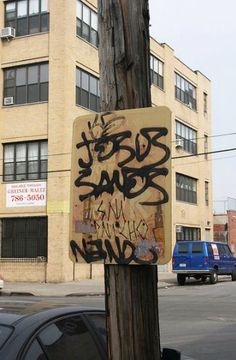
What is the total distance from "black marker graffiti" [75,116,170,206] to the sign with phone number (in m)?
26.1

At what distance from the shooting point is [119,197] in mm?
2941

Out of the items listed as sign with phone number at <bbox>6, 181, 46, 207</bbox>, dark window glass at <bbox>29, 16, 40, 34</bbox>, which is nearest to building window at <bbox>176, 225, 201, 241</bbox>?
sign with phone number at <bbox>6, 181, 46, 207</bbox>

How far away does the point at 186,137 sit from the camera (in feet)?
146

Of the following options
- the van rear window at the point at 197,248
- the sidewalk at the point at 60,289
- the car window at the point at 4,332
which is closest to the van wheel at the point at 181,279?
the sidewalk at the point at 60,289

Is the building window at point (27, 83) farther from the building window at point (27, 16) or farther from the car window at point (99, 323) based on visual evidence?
the car window at point (99, 323)

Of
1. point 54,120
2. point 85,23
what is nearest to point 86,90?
point 54,120

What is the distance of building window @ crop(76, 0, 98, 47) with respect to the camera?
3077cm

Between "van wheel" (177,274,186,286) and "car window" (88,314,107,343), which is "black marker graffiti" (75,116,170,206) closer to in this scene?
"car window" (88,314,107,343)

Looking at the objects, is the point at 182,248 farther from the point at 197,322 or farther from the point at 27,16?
the point at 197,322

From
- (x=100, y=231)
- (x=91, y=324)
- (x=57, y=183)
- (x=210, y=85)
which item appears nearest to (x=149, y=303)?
(x=100, y=231)

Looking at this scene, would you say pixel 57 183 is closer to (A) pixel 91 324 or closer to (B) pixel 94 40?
(B) pixel 94 40

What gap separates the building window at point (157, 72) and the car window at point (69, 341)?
3609 cm

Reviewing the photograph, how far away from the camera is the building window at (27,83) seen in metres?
30.0

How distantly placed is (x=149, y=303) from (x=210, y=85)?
49089 millimetres
